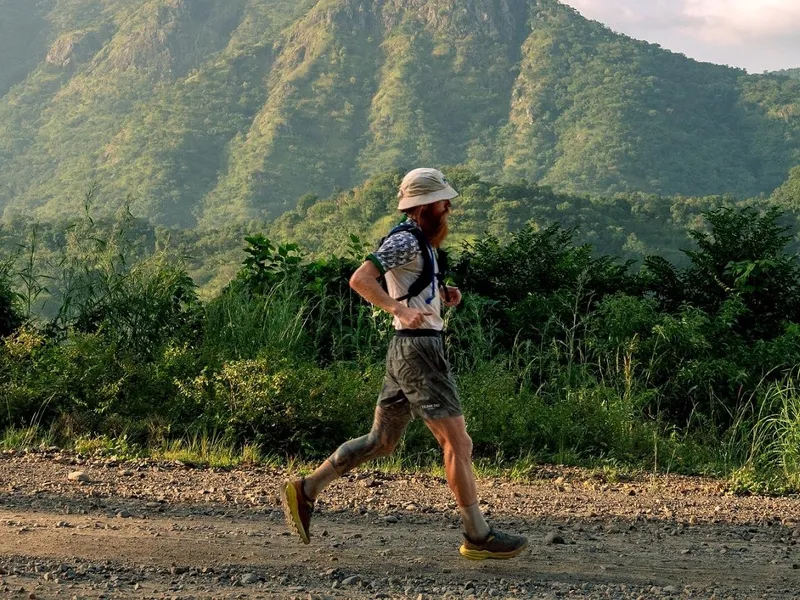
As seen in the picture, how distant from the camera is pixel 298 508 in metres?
5.53

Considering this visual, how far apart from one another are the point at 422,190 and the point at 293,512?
1.67 metres

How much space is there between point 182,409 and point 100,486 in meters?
1.86

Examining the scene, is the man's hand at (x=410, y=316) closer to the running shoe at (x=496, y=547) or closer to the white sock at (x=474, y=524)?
the white sock at (x=474, y=524)

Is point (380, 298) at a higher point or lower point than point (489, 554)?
higher

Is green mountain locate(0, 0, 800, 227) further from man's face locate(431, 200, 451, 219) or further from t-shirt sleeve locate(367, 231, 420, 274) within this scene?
t-shirt sleeve locate(367, 231, 420, 274)

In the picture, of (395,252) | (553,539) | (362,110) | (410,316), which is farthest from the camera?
(362,110)

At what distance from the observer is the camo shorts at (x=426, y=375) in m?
5.30

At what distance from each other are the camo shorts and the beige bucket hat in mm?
602

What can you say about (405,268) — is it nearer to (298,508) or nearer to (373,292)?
(373,292)

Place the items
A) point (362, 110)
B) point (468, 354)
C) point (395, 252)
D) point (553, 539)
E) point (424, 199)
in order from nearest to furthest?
1. point (395, 252)
2. point (424, 199)
3. point (553, 539)
4. point (468, 354)
5. point (362, 110)

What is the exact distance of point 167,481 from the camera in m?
7.35

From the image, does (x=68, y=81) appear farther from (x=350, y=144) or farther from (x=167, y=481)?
(x=167, y=481)

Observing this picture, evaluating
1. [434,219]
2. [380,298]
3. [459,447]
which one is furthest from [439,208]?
[459,447]

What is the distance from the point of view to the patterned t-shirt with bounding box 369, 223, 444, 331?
5.20 m
